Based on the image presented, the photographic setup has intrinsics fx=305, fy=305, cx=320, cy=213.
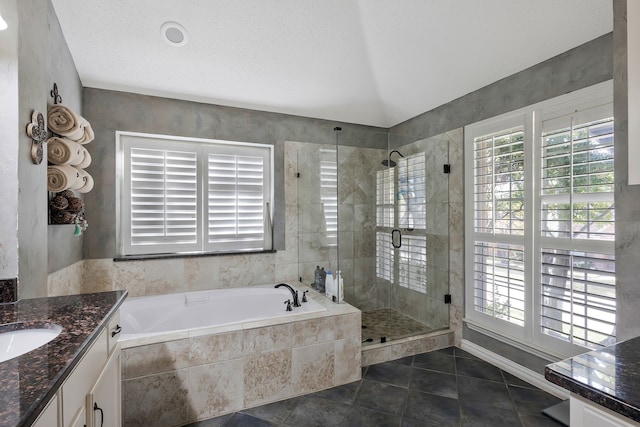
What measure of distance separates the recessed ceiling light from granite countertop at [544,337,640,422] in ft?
9.24

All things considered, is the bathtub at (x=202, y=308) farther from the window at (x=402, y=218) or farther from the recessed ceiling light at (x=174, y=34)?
the recessed ceiling light at (x=174, y=34)

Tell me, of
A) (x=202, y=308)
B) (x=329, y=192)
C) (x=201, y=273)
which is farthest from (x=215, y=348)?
(x=329, y=192)

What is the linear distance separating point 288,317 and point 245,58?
211cm

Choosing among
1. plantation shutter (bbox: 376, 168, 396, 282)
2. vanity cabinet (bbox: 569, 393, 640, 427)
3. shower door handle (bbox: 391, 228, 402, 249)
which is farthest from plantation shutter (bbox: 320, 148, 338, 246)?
vanity cabinet (bbox: 569, 393, 640, 427)

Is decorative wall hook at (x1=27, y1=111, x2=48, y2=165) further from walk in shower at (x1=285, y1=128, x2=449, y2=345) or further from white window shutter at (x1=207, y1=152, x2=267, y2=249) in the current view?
walk in shower at (x1=285, y1=128, x2=449, y2=345)

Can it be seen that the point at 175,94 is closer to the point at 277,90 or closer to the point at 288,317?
the point at 277,90

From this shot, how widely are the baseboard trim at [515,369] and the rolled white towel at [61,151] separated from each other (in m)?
3.29

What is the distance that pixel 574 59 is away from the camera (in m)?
1.99

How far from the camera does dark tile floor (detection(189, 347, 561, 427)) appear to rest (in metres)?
1.85

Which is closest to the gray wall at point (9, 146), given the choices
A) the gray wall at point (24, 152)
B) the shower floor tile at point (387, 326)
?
the gray wall at point (24, 152)

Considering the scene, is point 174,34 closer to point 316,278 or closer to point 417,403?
point 316,278

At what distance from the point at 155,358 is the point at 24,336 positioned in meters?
0.84

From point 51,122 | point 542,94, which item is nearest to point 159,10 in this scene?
point 51,122

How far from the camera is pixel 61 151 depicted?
69.4 inches
